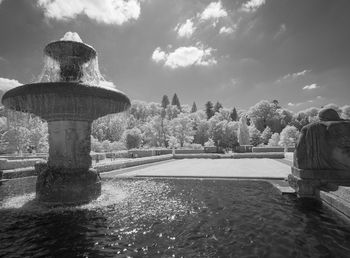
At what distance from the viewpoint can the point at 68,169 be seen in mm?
8258

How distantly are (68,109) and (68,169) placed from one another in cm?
201

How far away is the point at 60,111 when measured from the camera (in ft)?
27.0

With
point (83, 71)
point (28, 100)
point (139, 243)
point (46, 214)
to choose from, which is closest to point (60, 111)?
point (28, 100)

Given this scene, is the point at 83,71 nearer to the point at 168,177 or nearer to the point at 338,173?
the point at 168,177

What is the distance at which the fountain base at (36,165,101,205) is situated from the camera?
25.8ft

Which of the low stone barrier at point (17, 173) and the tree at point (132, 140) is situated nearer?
the low stone barrier at point (17, 173)

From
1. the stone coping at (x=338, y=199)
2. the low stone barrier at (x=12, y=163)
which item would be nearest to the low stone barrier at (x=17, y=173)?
the low stone barrier at (x=12, y=163)

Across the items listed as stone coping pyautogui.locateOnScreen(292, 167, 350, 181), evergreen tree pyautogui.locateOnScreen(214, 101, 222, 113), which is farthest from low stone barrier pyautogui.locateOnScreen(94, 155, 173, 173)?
evergreen tree pyautogui.locateOnScreen(214, 101, 222, 113)

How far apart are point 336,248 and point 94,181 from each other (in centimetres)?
701

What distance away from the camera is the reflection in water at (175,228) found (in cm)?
436

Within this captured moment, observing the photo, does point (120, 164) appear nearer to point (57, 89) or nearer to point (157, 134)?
point (57, 89)

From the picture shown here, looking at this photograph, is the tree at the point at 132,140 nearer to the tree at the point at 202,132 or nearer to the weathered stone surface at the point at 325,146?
the tree at the point at 202,132

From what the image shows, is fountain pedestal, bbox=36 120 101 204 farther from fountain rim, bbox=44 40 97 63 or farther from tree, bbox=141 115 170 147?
tree, bbox=141 115 170 147

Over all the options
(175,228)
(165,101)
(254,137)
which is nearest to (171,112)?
(165,101)
